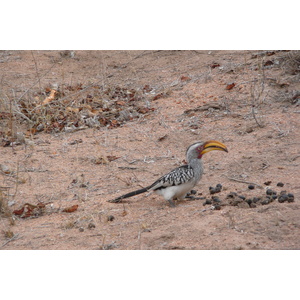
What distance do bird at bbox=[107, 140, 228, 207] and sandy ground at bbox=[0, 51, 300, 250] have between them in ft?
0.46

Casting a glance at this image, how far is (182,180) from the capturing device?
5.09 meters

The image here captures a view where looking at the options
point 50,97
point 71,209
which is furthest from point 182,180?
point 50,97

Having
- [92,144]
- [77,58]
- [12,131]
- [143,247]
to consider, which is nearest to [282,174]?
[143,247]

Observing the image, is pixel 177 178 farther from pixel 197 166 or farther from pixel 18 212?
pixel 18 212

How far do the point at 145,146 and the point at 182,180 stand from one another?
6.50 feet

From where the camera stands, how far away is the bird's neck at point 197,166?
205 inches

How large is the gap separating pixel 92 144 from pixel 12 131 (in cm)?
134

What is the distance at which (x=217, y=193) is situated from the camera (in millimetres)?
5254

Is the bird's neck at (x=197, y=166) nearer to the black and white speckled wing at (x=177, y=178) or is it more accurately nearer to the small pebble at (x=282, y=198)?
the black and white speckled wing at (x=177, y=178)

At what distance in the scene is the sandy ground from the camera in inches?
175

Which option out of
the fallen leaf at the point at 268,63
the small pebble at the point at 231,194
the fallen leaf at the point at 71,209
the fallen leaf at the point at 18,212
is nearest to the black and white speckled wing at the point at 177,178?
the small pebble at the point at 231,194

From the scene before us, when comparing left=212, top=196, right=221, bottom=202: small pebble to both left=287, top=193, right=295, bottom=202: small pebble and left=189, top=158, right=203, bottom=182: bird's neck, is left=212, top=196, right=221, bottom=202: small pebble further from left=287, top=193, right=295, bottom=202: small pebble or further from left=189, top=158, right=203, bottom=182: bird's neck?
left=287, top=193, right=295, bottom=202: small pebble

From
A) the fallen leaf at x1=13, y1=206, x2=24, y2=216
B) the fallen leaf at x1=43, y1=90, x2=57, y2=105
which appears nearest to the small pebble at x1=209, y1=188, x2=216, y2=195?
the fallen leaf at x1=13, y1=206, x2=24, y2=216

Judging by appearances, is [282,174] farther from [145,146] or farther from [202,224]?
[145,146]
